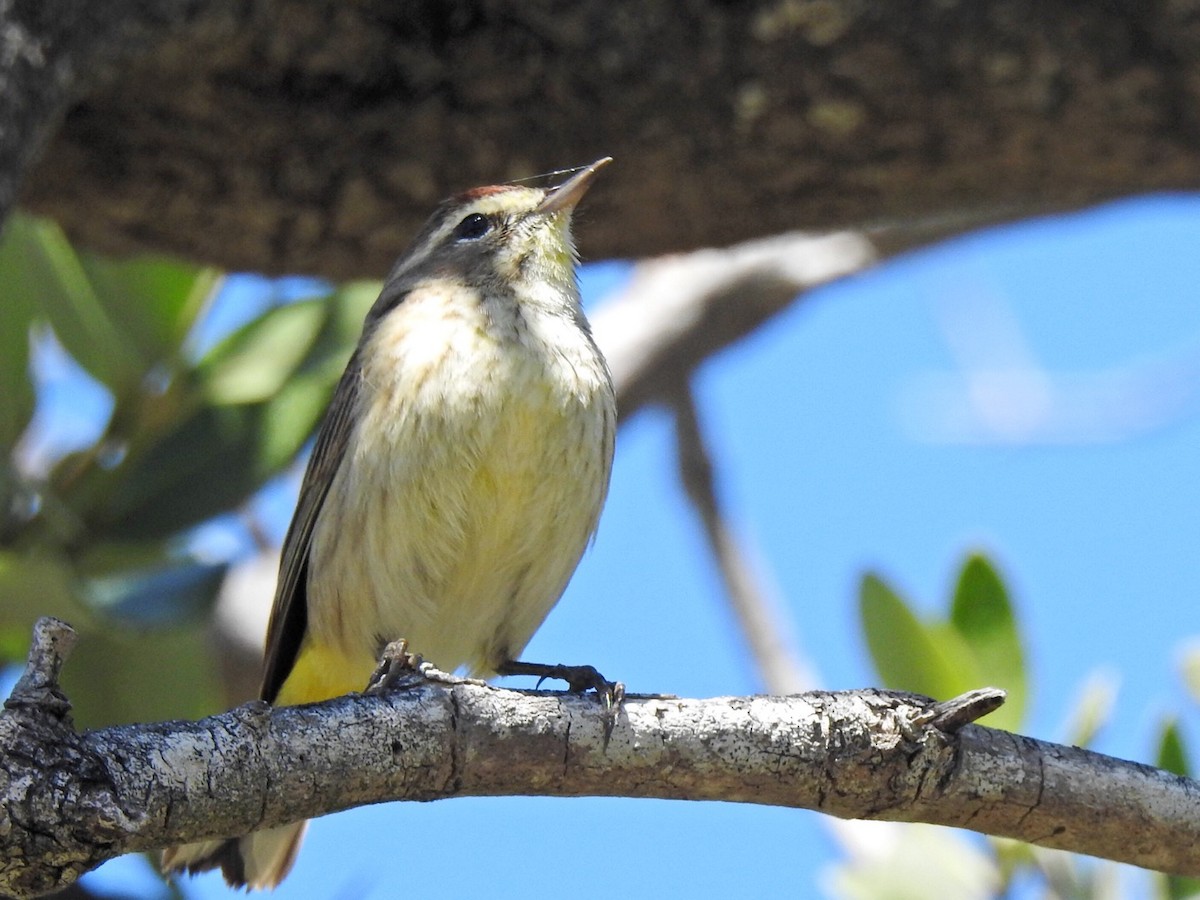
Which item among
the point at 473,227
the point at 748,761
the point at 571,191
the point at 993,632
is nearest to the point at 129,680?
the point at 473,227

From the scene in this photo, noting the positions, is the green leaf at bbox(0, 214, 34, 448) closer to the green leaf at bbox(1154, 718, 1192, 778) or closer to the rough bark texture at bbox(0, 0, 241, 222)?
the rough bark texture at bbox(0, 0, 241, 222)

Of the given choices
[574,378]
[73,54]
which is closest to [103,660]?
[574,378]

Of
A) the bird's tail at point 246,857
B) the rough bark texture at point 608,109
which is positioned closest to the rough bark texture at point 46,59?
the rough bark texture at point 608,109

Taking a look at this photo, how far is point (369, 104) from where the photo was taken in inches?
198

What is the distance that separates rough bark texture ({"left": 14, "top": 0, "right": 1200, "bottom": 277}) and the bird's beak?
0.27 m

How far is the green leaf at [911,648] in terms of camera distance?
15.7 feet

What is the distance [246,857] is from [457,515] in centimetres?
129

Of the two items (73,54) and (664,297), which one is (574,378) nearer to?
(73,54)

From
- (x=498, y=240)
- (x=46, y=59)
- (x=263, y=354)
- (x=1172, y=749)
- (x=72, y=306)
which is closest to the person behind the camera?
(x=46, y=59)

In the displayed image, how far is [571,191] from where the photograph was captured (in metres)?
4.86

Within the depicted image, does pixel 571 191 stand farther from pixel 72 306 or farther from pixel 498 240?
pixel 72 306

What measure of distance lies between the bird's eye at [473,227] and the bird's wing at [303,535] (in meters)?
0.51

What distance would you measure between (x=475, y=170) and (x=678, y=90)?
717 mm

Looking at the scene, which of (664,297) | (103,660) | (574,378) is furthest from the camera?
(664,297)
